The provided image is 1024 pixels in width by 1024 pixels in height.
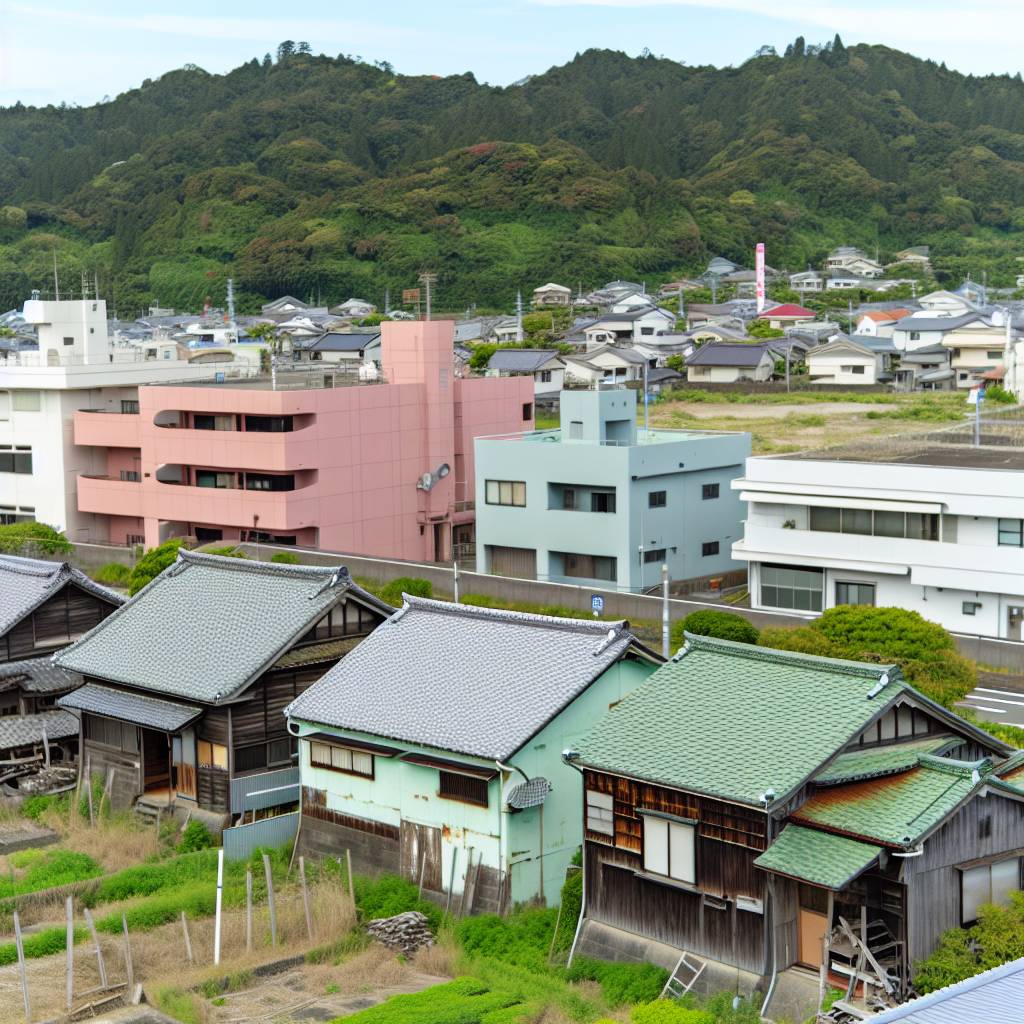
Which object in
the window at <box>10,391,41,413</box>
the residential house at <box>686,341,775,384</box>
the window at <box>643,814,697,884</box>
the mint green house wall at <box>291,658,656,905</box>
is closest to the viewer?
the window at <box>643,814,697,884</box>

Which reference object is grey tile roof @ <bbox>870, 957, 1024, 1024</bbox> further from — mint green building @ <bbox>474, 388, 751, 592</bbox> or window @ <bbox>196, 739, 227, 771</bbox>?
mint green building @ <bbox>474, 388, 751, 592</bbox>

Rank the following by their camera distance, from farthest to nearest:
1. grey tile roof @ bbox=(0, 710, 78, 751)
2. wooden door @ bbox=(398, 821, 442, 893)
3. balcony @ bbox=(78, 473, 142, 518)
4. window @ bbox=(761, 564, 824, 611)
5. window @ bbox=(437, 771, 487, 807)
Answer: balcony @ bbox=(78, 473, 142, 518)
window @ bbox=(761, 564, 824, 611)
grey tile roof @ bbox=(0, 710, 78, 751)
wooden door @ bbox=(398, 821, 442, 893)
window @ bbox=(437, 771, 487, 807)

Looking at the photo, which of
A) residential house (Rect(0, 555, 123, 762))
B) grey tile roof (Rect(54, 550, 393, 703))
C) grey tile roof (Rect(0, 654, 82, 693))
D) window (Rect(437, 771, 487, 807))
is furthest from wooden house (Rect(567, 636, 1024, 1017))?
grey tile roof (Rect(0, 654, 82, 693))

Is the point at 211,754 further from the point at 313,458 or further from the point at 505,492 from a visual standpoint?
the point at 313,458

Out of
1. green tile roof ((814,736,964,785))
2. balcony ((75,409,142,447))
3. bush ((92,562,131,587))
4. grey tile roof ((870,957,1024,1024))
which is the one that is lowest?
bush ((92,562,131,587))

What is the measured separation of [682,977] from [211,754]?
856cm

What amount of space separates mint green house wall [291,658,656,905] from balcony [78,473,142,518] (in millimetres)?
29241

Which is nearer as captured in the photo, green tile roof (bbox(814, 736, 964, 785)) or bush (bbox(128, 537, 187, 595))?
green tile roof (bbox(814, 736, 964, 785))

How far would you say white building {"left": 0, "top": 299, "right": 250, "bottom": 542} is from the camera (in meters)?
48.9

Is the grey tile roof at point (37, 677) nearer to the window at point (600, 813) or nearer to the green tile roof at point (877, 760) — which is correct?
the window at point (600, 813)

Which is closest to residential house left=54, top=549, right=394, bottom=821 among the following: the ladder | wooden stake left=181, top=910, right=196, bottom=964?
wooden stake left=181, top=910, right=196, bottom=964

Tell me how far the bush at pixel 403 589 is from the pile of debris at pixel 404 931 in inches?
665

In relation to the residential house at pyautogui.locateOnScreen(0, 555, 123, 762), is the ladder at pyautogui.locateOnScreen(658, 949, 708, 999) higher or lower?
lower

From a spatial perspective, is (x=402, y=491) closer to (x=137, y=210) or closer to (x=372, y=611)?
(x=372, y=611)
